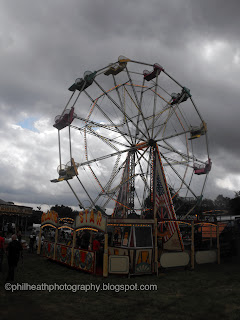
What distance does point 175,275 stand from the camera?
38.0 ft

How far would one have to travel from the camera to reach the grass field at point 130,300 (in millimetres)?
6371

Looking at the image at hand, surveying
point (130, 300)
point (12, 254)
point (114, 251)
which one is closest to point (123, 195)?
point (114, 251)

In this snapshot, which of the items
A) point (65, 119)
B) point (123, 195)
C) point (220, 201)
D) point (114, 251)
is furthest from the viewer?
point (220, 201)

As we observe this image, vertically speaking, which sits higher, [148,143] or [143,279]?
→ [148,143]

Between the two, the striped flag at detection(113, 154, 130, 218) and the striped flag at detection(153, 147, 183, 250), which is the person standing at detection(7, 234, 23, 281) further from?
the striped flag at detection(113, 154, 130, 218)

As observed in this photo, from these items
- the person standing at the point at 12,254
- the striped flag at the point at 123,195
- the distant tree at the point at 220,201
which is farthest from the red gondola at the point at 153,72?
the distant tree at the point at 220,201

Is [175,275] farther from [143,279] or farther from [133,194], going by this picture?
[133,194]

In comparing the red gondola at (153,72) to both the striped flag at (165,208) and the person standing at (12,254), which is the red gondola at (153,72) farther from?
the person standing at (12,254)

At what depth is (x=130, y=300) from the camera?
767 centimetres

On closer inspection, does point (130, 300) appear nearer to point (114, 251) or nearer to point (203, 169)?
point (114, 251)

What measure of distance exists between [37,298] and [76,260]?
4824mm

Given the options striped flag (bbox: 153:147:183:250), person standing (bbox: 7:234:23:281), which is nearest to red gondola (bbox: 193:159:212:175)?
striped flag (bbox: 153:147:183:250)

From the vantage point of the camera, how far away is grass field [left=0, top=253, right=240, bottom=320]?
20.9ft

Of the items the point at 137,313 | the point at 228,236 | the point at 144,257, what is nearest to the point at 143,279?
the point at 144,257
